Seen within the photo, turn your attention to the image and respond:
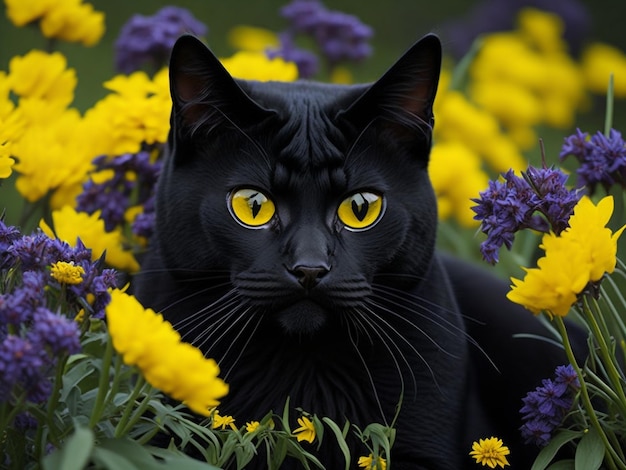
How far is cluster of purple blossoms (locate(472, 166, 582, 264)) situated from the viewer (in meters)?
1.31

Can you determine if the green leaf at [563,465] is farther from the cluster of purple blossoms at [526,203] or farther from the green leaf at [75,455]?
the green leaf at [75,455]

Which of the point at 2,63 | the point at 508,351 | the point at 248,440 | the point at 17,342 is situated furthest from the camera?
the point at 2,63

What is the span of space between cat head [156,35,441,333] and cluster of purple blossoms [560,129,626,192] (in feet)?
0.82

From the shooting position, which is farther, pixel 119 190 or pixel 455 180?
pixel 455 180

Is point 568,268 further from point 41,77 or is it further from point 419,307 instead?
point 41,77

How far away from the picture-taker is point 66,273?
119 centimetres

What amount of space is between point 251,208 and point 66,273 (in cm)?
38

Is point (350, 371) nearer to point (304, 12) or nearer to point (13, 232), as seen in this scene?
point (13, 232)

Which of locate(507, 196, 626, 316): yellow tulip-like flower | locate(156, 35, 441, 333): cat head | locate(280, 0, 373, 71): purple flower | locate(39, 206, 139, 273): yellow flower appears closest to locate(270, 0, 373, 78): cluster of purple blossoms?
locate(280, 0, 373, 71): purple flower

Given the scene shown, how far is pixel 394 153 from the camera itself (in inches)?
63.1

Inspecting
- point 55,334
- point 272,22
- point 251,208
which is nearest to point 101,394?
point 55,334

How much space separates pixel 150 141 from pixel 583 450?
102 cm

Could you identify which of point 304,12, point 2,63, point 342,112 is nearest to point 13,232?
point 342,112

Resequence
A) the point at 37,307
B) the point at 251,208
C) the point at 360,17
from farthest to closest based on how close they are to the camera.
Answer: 1. the point at 360,17
2. the point at 251,208
3. the point at 37,307
